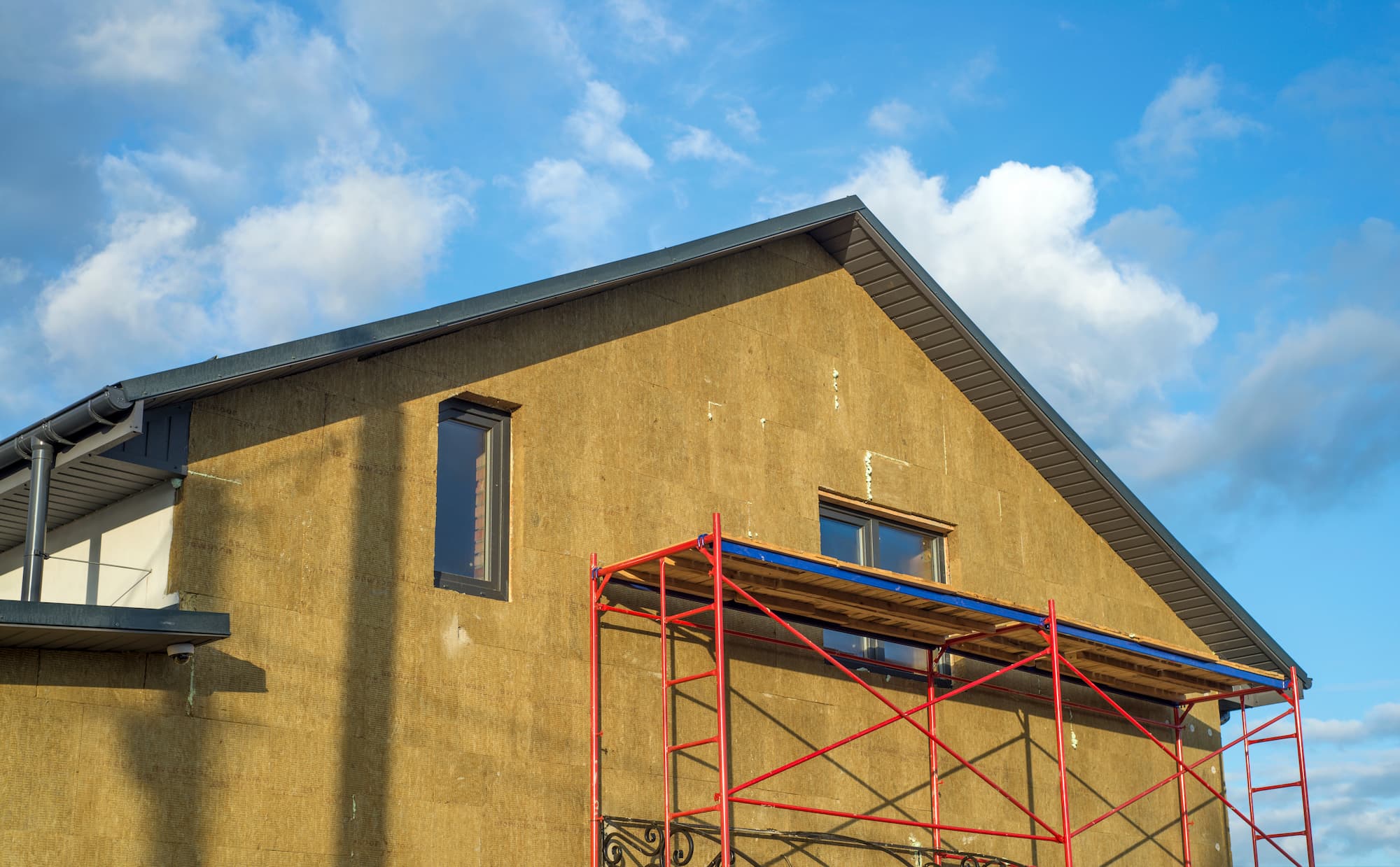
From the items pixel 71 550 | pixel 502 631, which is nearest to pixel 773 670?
pixel 502 631

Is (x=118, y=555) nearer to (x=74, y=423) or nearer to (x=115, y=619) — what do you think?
(x=74, y=423)

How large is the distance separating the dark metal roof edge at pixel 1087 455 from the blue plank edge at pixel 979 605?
1046 mm

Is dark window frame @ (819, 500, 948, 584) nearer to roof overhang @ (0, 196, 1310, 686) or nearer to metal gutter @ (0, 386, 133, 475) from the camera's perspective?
roof overhang @ (0, 196, 1310, 686)

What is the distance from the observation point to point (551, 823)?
1058cm

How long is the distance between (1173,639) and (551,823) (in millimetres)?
9035

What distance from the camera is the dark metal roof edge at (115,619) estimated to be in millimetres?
7781

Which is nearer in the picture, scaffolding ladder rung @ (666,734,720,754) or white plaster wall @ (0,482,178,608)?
white plaster wall @ (0,482,178,608)

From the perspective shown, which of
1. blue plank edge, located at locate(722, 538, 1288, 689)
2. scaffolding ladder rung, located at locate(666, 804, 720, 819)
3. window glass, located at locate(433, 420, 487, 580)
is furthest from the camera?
blue plank edge, located at locate(722, 538, 1288, 689)

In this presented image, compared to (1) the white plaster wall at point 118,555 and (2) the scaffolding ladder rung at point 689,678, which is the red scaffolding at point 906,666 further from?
(1) the white plaster wall at point 118,555

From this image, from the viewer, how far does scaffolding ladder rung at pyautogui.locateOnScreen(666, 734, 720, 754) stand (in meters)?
10.9

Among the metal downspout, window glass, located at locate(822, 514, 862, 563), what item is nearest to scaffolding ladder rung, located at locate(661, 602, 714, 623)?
window glass, located at locate(822, 514, 862, 563)

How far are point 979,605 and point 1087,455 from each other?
352 centimetres

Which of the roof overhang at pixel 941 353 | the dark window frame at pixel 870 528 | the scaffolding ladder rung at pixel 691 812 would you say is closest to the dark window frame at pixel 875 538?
the dark window frame at pixel 870 528

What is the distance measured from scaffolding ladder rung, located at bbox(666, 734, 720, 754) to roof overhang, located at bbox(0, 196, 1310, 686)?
3566 mm
